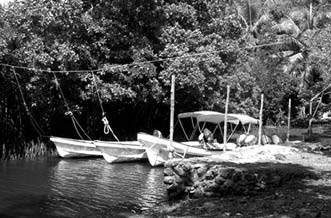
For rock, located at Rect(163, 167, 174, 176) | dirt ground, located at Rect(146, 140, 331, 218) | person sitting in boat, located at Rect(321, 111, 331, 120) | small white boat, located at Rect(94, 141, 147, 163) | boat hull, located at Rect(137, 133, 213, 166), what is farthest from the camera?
person sitting in boat, located at Rect(321, 111, 331, 120)

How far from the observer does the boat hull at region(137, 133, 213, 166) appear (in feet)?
66.3

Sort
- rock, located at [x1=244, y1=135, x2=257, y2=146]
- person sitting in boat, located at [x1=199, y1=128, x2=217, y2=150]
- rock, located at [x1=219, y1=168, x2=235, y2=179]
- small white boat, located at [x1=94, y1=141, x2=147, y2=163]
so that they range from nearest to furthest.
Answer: rock, located at [x1=219, y1=168, x2=235, y2=179]
small white boat, located at [x1=94, y1=141, x2=147, y2=163]
person sitting in boat, located at [x1=199, y1=128, x2=217, y2=150]
rock, located at [x1=244, y1=135, x2=257, y2=146]

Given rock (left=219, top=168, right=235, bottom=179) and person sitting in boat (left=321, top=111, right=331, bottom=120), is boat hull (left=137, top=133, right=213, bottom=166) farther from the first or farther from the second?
A: person sitting in boat (left=321, top=111, right=331, bottom=120)

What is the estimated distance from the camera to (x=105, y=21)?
2366 cm

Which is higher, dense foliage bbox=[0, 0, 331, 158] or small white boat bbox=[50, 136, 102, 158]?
dense foliage bbox=[0, 0, 331, 158]

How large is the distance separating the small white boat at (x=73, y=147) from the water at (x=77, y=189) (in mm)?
1079

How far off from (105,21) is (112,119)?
6573 mm

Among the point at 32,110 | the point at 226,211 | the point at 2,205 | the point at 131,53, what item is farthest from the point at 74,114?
the point at 226,211

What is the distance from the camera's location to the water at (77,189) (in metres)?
12.0

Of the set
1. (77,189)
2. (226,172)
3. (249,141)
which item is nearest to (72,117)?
(77,189)

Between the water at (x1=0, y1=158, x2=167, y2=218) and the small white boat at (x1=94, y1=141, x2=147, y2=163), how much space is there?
17.3 inches

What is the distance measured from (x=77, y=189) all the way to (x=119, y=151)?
6830 mm

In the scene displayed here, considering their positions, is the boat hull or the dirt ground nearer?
the dirt ground

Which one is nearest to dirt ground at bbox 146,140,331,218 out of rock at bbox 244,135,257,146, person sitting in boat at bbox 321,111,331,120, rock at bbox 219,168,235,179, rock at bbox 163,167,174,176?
rock at bbox 219,168,235,179
